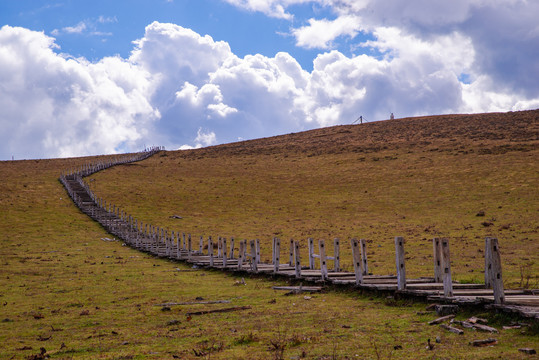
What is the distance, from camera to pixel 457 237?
32.3m

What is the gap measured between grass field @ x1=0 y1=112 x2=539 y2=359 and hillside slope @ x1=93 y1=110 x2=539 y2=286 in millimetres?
266

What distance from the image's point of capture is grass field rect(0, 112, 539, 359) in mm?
9898

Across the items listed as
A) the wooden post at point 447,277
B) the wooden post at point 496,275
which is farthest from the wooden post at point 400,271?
the wooden post at point 496,275

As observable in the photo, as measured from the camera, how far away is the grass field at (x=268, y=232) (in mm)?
9898

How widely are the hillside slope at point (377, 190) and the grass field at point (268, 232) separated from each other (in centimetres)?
27

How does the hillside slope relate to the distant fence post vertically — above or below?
above

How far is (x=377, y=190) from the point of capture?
186ft

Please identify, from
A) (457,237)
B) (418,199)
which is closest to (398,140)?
(418,199)

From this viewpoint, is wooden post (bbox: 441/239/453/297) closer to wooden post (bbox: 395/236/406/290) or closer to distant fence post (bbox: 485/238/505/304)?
distant fence post (bbox: 485/238/505/304)

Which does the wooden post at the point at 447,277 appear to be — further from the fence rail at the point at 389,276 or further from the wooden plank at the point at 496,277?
the wooden plank at the point at 496,277

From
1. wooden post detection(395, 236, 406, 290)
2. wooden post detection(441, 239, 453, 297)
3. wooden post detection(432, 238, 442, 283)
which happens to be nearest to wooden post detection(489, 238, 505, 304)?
wooden post detection(441, 239, 453, 297)

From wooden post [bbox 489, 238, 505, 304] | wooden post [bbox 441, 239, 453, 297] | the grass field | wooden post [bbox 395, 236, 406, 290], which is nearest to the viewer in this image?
the grass field

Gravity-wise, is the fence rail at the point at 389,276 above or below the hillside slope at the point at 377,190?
below

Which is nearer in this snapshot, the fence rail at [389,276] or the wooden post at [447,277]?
the fence rail at [389,276]
